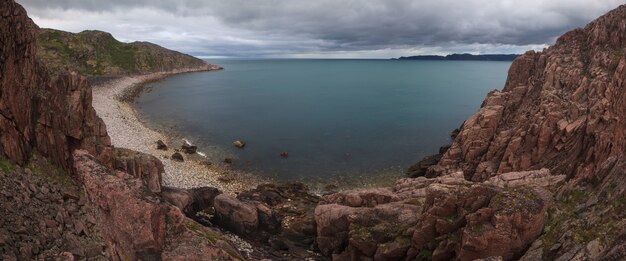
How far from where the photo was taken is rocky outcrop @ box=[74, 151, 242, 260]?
653 inches

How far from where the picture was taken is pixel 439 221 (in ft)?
85.8

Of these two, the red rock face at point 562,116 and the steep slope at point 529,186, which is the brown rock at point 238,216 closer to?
the steep slope at point 529,186

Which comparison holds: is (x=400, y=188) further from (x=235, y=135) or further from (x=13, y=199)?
(x=235, y=135)

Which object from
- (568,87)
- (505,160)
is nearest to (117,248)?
(505,160)

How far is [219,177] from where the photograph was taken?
5981cm

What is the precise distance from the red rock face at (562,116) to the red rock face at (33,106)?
45.4 meters

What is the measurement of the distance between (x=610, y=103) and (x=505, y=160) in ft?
41.7

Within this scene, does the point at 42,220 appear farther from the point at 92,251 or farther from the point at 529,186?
the point at 529,186

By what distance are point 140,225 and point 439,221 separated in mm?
18432

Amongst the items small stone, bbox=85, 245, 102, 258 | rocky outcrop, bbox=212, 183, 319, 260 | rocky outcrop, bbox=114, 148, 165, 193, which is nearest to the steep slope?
rocky outcrop, bbox=212, 183, 319, 260

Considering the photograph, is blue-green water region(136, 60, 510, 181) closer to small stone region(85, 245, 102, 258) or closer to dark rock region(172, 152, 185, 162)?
dark rock region(172, 152, 185, 162)

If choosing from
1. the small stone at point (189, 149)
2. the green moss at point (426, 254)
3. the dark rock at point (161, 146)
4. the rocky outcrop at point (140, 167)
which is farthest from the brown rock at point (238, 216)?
the dark rock at point (161, 146)

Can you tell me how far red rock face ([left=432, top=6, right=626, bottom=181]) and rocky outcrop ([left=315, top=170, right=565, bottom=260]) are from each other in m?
15.2

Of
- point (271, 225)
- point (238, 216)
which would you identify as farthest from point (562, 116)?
point (238, 216)
